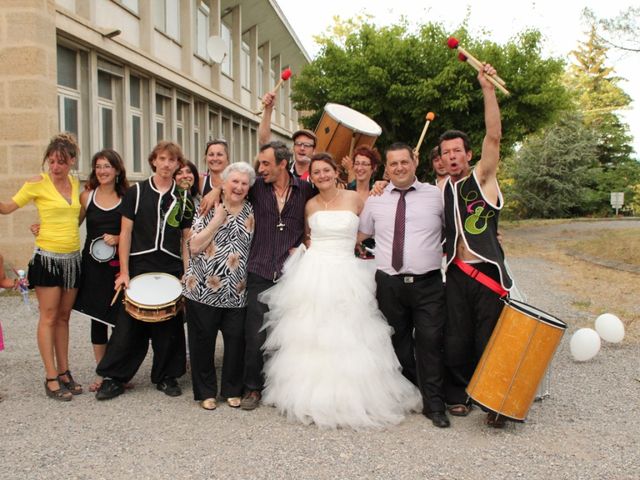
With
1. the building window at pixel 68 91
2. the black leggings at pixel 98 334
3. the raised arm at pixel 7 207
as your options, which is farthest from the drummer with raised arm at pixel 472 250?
the building window at pixel 68 91

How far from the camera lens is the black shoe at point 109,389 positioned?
4.49 meters

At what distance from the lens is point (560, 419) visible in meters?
4.12

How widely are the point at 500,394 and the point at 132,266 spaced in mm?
2807

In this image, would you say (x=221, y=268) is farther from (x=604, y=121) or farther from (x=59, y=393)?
(x=604, y=121)

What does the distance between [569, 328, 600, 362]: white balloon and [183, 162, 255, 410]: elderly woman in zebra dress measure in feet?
10.4

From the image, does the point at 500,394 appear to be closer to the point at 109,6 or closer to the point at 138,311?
the point at 138,311

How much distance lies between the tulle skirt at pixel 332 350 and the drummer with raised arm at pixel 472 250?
48cm

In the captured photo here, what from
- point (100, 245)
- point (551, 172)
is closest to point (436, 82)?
point (100, 245)

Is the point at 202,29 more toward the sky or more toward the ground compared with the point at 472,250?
more toward the sky

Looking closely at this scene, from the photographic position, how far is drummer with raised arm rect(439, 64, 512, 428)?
402 cm

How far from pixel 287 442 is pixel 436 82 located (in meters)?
15.3

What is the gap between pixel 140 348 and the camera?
15.4ft

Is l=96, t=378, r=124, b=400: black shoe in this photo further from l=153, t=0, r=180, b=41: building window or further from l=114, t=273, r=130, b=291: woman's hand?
l=153, t=0, r=180, b=41: building window

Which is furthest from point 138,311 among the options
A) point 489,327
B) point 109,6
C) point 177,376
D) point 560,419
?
point 109,6
